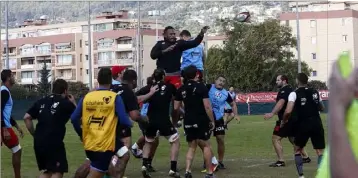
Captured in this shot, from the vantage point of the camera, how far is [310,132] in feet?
43.2

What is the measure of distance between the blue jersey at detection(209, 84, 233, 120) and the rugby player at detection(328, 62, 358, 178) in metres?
13.7

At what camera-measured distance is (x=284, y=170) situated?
48.2 ft

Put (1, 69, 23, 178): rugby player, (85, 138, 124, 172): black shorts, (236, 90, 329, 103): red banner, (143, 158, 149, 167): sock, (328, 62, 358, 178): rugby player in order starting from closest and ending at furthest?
(328, 62, 358, 178): rugby player < (85, 138, 124, 172): black shorts < (1, 69, 23, 178): rugby player < (143, 158, 149, 167): sock < (236, 90, 329, 103): red banner

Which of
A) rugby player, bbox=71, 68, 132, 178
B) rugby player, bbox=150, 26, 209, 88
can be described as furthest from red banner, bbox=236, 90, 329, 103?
rugby player, bbox=71, 68, 132, 178

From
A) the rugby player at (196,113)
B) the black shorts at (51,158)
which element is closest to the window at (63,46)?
the rugby player at (196,113)

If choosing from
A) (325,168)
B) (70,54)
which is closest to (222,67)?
(70,54)

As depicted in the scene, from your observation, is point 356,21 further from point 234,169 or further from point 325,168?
point 325,168

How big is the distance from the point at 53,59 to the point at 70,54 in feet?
17.5

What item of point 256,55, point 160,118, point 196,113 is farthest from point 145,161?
point 256,55

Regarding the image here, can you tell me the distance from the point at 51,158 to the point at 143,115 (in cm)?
365

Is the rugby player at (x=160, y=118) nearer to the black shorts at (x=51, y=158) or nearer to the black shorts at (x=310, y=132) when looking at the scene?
the black shorts at (x=310, y=132)

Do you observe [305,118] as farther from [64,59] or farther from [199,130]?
[64,59]

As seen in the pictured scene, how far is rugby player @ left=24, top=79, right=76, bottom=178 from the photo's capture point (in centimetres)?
1016

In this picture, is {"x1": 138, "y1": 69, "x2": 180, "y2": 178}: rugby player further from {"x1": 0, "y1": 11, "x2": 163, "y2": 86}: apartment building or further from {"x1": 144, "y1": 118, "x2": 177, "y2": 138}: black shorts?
{"x1": 0, "y1": 11, "x2": 163, "y2": 86}: apartment building
